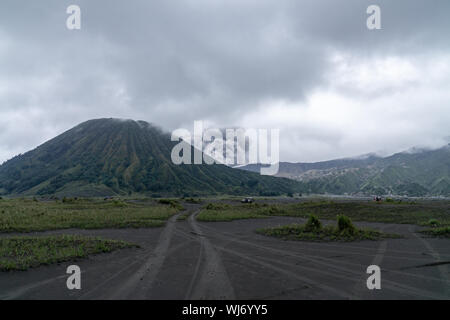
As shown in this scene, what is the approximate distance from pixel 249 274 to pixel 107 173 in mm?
156887

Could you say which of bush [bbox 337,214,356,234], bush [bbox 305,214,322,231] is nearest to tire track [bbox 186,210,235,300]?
bush [bbox 305,214,322,231]

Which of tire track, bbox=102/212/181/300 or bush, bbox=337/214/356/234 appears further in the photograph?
bush, bbox=337/214/356/234

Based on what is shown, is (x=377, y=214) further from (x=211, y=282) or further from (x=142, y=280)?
(x=142, y=280)

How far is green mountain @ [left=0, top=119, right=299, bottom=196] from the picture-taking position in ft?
433

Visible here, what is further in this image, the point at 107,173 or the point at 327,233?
the point at 107,173

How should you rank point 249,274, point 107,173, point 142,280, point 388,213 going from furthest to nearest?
point 107,173 < point 388,213 < point 249,274 < point 142,280

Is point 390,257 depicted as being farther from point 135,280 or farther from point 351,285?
point 135,280

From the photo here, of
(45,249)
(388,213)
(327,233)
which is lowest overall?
(388,213)

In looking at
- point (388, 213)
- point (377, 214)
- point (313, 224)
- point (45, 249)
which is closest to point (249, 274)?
point (45, 249)

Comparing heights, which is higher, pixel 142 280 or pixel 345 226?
pixel 142 280

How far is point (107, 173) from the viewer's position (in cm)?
14688

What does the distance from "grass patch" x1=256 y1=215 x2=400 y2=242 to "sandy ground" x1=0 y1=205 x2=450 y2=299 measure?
1889 mm

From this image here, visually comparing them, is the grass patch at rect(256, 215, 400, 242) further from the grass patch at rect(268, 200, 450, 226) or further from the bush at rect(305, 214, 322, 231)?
the grass patch at rect(268, 200, 450, 226)

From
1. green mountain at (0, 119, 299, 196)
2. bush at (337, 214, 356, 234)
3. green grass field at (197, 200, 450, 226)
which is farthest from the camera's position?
green mountain at (0, 119, 299, 196)
